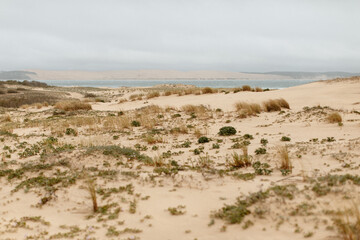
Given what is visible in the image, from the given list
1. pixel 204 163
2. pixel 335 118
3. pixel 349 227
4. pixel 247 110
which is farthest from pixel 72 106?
pixel 349 227

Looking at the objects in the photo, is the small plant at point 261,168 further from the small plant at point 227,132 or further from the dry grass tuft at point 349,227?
the small plant at point 227,132

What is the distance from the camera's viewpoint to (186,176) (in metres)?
7.04

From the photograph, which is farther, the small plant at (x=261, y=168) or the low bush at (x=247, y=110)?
the low bush at (x=247, y=110)

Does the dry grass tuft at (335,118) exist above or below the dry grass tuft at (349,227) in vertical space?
above

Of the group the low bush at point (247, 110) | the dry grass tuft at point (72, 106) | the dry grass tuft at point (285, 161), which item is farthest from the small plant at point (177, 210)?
the dry grass tuft at point (72, 106)

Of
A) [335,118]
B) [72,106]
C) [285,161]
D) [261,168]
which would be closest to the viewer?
[285,161]

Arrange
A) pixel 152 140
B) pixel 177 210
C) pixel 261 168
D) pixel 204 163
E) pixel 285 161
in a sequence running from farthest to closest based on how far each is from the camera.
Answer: pixel 152 140
pixel 204 163
pixel 261 168
pixel 285 161
pixel 177 210

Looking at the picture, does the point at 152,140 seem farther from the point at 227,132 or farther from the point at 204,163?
the point at 204,163

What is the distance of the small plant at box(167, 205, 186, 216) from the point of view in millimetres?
5443

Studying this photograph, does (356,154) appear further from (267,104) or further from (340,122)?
(267,104)

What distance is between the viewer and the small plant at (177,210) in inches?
214

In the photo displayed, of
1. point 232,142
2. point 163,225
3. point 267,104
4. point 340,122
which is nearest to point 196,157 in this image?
point 232,142

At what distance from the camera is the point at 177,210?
5578 mm

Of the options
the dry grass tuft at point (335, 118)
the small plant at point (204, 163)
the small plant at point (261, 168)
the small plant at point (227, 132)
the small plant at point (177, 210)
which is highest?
the dry grass tuft at point (335, 118)
